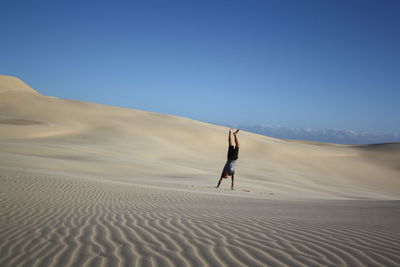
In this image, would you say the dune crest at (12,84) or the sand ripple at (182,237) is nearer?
the sand ripple at (182,237)

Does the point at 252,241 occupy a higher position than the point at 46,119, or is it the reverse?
the point at 46,119

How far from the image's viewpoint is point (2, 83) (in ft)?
223

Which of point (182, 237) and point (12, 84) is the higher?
point (12, 84)

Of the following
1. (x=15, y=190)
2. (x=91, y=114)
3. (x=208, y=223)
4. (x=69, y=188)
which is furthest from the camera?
(x=91, y=114)

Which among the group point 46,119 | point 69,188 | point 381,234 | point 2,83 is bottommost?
point 69,188

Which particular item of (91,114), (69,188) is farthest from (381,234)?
(91,114)

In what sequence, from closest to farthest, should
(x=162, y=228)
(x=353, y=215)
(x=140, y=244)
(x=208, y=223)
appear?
(x=140, y=244)
(x=162, y=228)
(x=208, y=223)
(x=353, y=215)

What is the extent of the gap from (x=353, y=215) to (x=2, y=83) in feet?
263

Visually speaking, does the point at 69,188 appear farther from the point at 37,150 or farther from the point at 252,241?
the point at 37,150

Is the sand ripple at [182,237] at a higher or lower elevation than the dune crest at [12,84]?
lower

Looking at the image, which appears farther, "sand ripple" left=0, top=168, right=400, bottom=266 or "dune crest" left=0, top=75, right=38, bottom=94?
→ "dune crest" left=0, top=75, right=38, bottom=94

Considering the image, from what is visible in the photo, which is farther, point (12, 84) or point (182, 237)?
point (12, 84)

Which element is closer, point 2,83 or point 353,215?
point 353,215

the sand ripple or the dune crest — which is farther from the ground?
the dune crest
